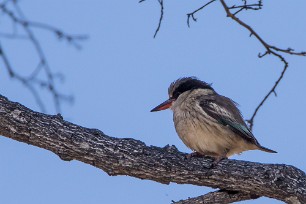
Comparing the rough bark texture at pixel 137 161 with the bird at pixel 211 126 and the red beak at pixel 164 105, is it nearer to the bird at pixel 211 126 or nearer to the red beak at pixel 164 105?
the bird at pixel 211 126

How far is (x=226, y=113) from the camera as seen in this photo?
5.99 m

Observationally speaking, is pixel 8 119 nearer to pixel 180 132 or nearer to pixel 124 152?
pixel 124 152

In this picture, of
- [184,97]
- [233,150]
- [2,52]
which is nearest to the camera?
[2,52]

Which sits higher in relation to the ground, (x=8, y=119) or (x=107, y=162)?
(x=8, y=119)

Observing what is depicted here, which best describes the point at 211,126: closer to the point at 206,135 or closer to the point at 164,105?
the point at 206,135

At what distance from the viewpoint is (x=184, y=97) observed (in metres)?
6.28

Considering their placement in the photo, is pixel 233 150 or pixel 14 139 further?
pixel 233 150

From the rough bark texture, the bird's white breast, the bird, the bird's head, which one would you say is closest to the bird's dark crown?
the bird's head

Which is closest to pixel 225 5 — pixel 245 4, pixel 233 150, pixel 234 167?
pixel 245 4

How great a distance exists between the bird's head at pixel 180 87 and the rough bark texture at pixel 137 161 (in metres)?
2.03

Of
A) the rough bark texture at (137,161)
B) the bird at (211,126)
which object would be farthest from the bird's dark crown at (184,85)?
the rough bark texture at (137,161)

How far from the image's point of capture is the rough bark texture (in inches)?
169

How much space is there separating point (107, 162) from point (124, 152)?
0.14m

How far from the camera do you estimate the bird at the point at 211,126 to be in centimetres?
567
